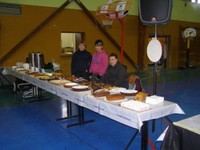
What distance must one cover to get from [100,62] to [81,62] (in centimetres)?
58

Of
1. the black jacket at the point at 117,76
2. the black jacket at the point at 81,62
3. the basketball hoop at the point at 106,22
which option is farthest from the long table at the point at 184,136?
the basketball hoop at the point at 106,22

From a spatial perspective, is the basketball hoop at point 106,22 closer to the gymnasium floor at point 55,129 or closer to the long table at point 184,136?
the gymnasium floor at point 55,129

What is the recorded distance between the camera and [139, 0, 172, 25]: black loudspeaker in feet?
8.79

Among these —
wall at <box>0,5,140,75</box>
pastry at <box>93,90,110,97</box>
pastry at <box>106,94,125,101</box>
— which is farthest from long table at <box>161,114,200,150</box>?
wall at <box>0,5,140,75</box>

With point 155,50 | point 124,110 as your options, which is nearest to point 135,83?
point 155,50

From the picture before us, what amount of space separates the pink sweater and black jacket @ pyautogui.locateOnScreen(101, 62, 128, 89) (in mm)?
603

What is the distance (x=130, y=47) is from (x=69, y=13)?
3.16 m

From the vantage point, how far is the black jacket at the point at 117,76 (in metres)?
3.47

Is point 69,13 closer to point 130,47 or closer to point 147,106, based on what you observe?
Result: point 130,47

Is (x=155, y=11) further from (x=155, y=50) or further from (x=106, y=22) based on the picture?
(x=106, y=22)

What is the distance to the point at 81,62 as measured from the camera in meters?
4.72

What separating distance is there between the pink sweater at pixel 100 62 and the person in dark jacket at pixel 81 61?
1.14 feet

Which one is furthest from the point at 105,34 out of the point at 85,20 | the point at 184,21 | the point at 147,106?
the point at 147,106

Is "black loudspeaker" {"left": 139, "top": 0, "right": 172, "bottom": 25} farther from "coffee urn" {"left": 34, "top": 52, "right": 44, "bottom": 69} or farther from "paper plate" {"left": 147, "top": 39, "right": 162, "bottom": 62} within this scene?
"coffee urn" {"left": 34, "top": 52, "right": 44, "bottom": 69}
